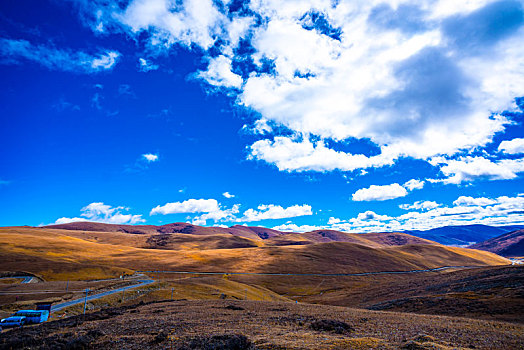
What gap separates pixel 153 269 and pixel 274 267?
207ft

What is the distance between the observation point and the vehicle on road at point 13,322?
100ft

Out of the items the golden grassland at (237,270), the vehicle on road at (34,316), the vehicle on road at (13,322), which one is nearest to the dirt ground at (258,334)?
the vehicle on road at (34,316)

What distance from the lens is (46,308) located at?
34375 mm

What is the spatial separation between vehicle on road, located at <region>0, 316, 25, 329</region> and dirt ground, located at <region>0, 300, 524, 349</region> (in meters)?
4.43

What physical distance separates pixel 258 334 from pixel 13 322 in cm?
2888

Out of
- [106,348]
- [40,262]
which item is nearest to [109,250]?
[40,262]

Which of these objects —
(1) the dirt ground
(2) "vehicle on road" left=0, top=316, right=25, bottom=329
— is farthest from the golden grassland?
(1) the dirt ground

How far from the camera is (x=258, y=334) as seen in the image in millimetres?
23312

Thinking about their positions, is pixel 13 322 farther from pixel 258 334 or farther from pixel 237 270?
pixel 237 270

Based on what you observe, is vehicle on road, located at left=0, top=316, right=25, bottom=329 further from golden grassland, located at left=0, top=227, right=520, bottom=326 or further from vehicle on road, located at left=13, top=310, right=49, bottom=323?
golden grassland, located at left=0, top=227, right=520, bottom=326

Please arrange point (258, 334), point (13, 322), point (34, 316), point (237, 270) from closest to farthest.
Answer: point (258, 334), point (13, 322), point (34, 316), point (237, 270)

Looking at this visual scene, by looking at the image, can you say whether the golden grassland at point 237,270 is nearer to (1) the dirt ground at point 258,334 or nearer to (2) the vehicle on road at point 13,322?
(2) the vehicle on road at point 13,322

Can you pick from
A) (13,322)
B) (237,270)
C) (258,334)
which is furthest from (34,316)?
(237,270)

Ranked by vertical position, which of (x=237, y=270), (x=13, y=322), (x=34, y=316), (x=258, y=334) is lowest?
(x=237, y=270)
